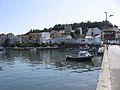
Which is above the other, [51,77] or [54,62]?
[51,77]

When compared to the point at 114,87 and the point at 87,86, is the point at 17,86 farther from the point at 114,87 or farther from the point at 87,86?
the point at 114,87

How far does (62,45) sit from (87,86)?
→ 5644 inches

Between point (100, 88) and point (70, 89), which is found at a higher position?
point (100, 88)

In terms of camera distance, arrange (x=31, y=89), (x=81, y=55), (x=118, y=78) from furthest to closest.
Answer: (x=81, y=55) → (x=31, y=89) → (x=118, y=78)

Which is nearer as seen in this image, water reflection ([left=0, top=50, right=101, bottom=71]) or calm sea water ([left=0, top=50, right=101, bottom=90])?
calm sea water ([left=0, top=50, right=101, bottom=90])

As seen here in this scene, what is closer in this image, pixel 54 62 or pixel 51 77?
pixel 51 77

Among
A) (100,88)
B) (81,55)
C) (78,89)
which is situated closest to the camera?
(100,88)

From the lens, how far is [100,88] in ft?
47.5

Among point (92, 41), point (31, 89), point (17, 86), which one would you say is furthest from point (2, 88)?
point (92, 41)

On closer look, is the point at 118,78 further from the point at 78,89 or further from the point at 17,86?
the point at 17,86

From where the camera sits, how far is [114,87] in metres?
14.7

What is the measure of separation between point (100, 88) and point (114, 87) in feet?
2.69

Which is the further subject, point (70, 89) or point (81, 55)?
point (81, 55)

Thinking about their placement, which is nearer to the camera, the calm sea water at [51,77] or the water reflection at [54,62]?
the calm sea water at [51,77]
